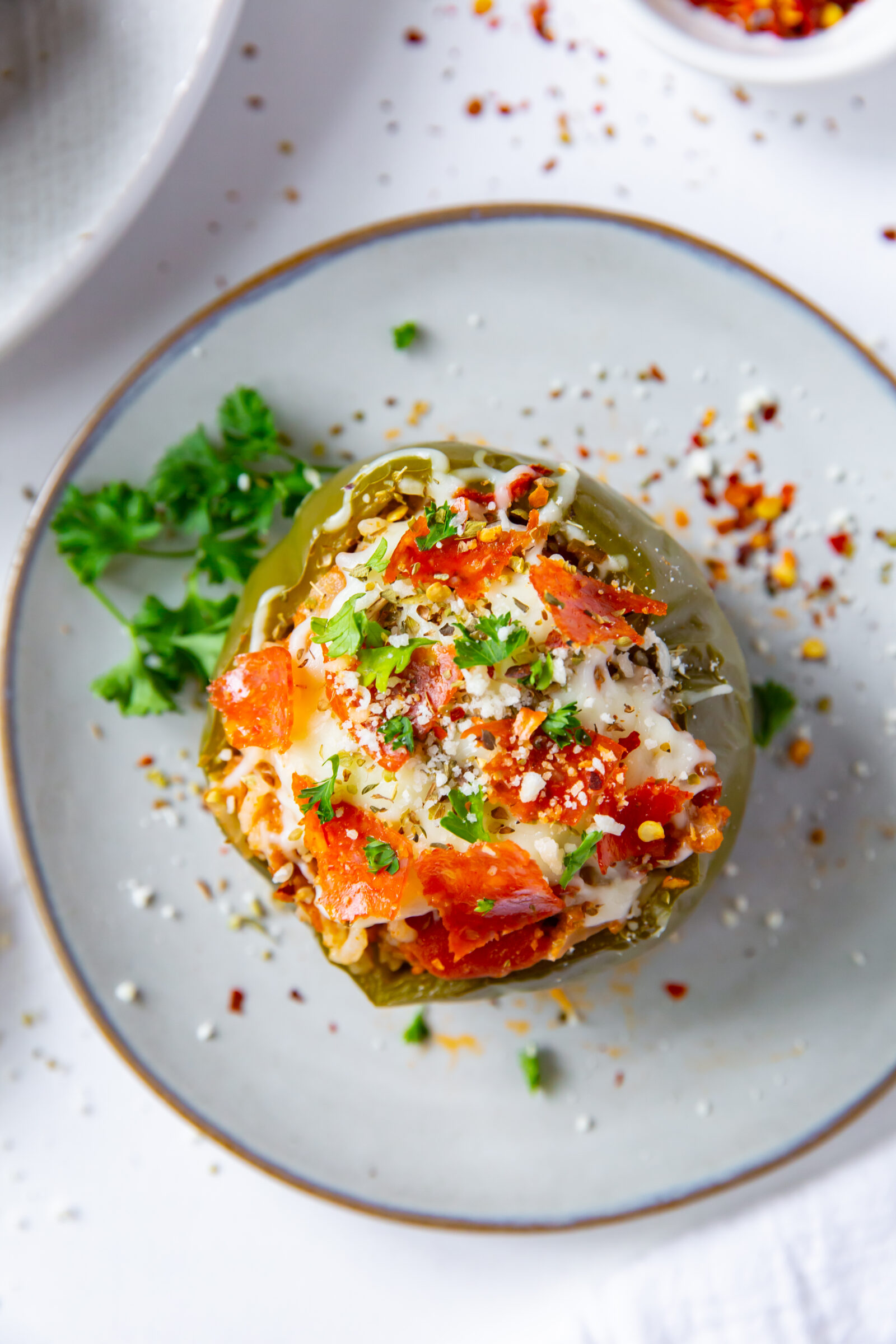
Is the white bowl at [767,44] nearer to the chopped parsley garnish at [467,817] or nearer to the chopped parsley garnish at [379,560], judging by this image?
the chopped parsley garnish at [379,560]

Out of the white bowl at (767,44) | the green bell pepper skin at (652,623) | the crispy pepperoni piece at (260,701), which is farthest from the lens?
the white bowl at (767,44)

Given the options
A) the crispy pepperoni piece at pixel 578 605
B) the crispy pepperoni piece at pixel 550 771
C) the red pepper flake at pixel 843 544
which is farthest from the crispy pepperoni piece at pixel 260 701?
the red pepper flake at pixel 843 544

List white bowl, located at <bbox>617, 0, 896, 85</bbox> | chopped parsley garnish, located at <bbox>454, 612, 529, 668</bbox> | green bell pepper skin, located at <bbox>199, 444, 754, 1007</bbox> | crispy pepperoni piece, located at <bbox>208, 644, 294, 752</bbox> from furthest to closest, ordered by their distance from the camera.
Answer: white bowl, located at <bbox>617, 0, 896, 85</bbox>
green bell pepper skin, located at <bbox>199, 444, 754, 1007</bbox>
crispy pepperoni piece, located at <bbox>208, 644, 294, 752</bbox>
chopped parsley garnish, located at <bbox>454, 612, 529, 668</bbox>

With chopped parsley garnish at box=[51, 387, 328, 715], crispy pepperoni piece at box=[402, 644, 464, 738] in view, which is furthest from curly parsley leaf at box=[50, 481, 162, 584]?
crispy pepperoni piece at box=[402, 644, 464, 738]

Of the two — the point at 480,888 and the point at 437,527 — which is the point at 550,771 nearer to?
the point at 480,888

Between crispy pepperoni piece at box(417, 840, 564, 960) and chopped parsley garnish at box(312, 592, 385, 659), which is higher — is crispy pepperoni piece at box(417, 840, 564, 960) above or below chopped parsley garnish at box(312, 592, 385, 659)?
below

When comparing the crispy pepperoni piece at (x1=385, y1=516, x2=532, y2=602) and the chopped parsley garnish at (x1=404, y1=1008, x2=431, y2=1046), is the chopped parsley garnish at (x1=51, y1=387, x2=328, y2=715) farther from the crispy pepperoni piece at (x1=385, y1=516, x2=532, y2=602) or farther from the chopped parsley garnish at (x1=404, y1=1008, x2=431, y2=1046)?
the chopped parsley garnish at (x1=404, y1=1008, x2=431, y2=1046)
